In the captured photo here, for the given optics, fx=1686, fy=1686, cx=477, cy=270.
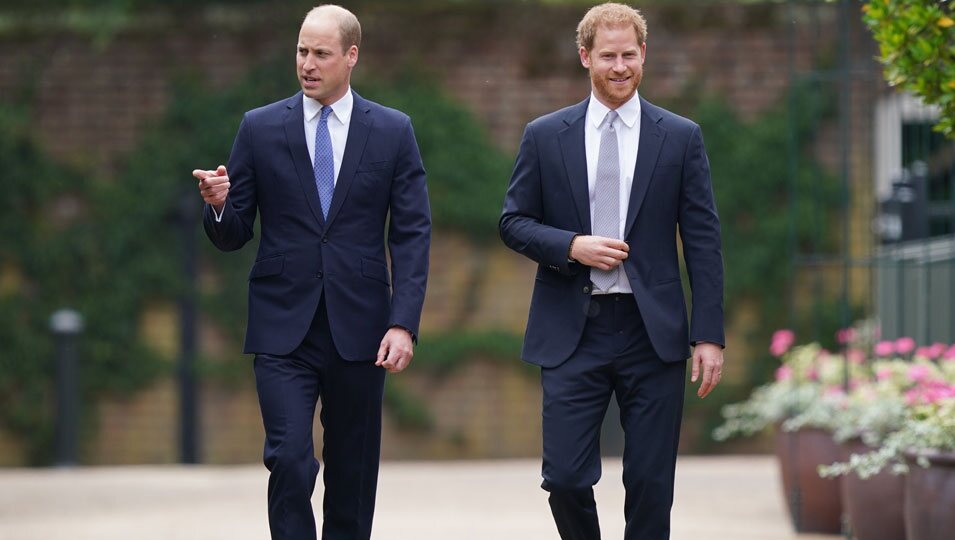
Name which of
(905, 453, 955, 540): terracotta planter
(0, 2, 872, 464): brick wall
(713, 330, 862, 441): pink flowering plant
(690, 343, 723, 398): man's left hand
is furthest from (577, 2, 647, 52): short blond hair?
(0, 2, 872, 464): brick wall

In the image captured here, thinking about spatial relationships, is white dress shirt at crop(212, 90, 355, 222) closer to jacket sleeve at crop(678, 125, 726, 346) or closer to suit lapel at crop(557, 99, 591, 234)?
suit lapel at crop(557, 99, 591, 234)

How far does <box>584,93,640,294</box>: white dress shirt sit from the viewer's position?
186 inches

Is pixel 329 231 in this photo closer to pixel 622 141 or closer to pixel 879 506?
pixel 622 141

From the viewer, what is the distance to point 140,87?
1176cm

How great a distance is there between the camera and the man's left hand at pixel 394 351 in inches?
188

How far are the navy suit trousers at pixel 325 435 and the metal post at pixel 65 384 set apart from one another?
6724 millimetres

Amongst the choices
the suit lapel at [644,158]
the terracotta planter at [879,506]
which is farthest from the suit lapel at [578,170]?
the terracotta planter at [879,506]

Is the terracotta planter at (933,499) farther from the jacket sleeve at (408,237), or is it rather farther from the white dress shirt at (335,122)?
the white dress shirt at (335,122)

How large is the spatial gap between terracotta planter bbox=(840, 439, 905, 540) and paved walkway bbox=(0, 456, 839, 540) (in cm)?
83

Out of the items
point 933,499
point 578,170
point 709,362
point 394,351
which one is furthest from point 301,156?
point 933,499

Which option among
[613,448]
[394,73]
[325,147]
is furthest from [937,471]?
[394,73]

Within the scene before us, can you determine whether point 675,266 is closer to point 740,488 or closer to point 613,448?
point 740,488

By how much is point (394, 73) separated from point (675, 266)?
7273 millimetres

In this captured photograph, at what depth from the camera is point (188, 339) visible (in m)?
11.7
